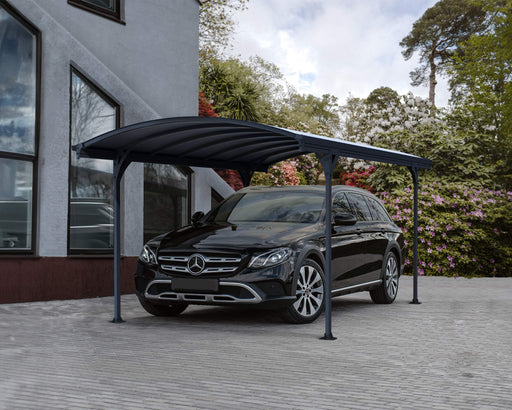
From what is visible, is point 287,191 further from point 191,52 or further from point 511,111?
point 511,111

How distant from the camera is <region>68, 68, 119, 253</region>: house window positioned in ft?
37.0

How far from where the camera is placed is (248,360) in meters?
6.34

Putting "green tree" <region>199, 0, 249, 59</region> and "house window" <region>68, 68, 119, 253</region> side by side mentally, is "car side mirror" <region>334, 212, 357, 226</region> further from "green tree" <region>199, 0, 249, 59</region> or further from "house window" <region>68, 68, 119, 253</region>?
"green tree" <region>199, 0, 249, 59</region>

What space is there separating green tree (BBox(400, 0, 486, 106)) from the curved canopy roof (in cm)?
3792

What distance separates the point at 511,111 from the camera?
17609 millimetres

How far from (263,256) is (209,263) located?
0.63m

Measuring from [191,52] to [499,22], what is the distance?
8461mm

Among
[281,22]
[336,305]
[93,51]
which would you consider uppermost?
[281,22]

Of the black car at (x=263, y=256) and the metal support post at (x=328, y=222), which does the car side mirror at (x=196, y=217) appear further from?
the metal support post at (x=328, y=222)

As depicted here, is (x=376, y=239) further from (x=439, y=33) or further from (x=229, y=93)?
(x=439, y=33)

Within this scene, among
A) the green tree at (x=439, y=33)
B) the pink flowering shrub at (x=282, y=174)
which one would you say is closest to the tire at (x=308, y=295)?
the pink flowering shrub at (x=282, y=174)

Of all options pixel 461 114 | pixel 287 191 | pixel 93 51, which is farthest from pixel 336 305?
pixel 461 114

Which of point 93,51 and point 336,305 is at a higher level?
point 93,51

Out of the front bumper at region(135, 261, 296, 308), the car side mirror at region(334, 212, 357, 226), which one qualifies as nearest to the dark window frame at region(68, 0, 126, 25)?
the car side mirror at region(334, 212, 357, 226)
